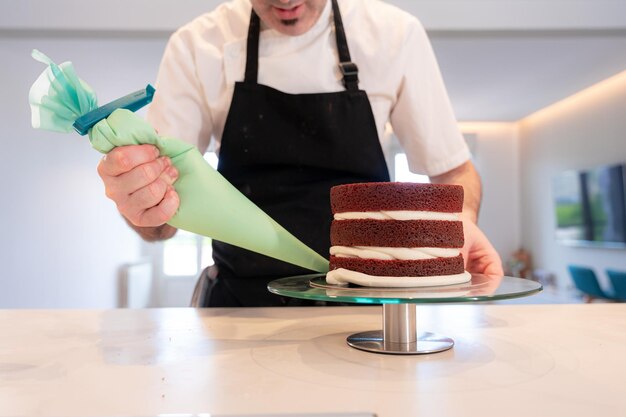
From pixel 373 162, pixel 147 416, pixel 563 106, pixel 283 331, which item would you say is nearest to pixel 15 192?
pixel 373 162

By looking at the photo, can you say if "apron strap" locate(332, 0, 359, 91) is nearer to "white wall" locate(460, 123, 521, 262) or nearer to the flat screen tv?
the flat screen tv

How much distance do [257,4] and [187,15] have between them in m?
2.57

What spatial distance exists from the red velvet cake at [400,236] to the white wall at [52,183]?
11.4ft

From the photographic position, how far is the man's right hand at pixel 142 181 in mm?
741

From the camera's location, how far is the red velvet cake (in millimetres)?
821

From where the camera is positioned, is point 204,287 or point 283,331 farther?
point 204,287

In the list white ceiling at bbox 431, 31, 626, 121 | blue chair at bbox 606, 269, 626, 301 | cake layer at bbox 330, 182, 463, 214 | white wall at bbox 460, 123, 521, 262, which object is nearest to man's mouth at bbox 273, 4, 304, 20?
cake layer at bbox 330, 182, 463, 214

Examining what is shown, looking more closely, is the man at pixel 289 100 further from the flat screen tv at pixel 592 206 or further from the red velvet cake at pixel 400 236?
the flat screen tv at pixel 592 206

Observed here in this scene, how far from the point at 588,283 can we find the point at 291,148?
568 centimetres

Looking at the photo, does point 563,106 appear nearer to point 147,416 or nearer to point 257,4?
point 257,4

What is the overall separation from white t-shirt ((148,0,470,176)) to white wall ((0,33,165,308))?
2.66m

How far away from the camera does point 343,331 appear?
2.96ft

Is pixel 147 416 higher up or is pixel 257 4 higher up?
pixel 257 4

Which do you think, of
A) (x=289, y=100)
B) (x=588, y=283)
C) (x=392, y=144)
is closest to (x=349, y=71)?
(x=289, y=100)
